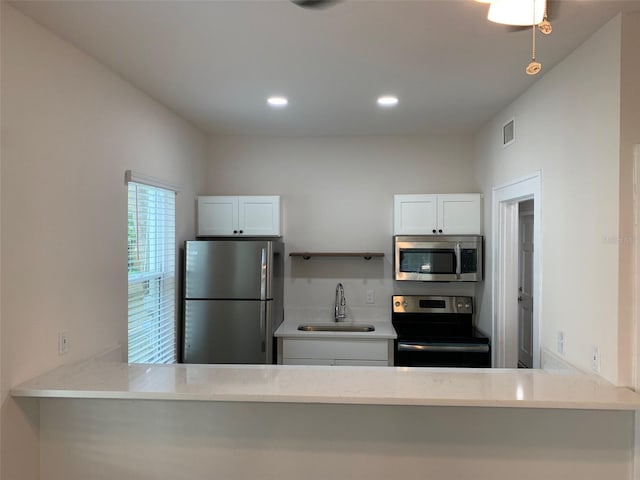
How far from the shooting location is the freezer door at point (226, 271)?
3.45 meters

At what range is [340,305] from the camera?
13.6 feet

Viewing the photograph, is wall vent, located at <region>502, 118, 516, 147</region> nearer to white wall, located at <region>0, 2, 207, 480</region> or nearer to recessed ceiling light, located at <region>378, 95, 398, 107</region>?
recessed ceiling light, located at <region>378, 95, 398, 107</region>

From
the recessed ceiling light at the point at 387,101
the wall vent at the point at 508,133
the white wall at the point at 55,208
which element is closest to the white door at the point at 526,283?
the wall vent at the point at 508,133

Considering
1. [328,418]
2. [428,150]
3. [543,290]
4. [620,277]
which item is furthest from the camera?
[428,150]

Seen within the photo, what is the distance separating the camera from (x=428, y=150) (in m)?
4.15

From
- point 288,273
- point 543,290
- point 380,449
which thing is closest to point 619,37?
point 543,290

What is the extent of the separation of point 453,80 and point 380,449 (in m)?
2.03

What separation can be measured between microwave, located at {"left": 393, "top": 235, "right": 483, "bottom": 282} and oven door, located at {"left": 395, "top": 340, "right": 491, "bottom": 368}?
1.85 ft

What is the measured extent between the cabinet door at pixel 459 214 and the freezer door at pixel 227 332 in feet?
5.48

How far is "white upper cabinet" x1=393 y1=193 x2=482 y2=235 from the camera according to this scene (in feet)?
12.5

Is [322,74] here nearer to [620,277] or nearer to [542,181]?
[542,181]

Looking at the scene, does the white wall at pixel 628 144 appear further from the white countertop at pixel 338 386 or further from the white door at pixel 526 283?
the white door at pixel 526 283

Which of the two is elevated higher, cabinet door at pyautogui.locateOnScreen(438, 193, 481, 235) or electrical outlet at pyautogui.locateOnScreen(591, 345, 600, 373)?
cabinet door at pyautogui.locateOnScreen(438, 193, 481, 235)

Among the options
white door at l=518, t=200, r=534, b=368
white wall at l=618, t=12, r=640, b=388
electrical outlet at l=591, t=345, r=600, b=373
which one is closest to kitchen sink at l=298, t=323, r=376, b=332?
white door at l=518, t=200, r=534, b=368
